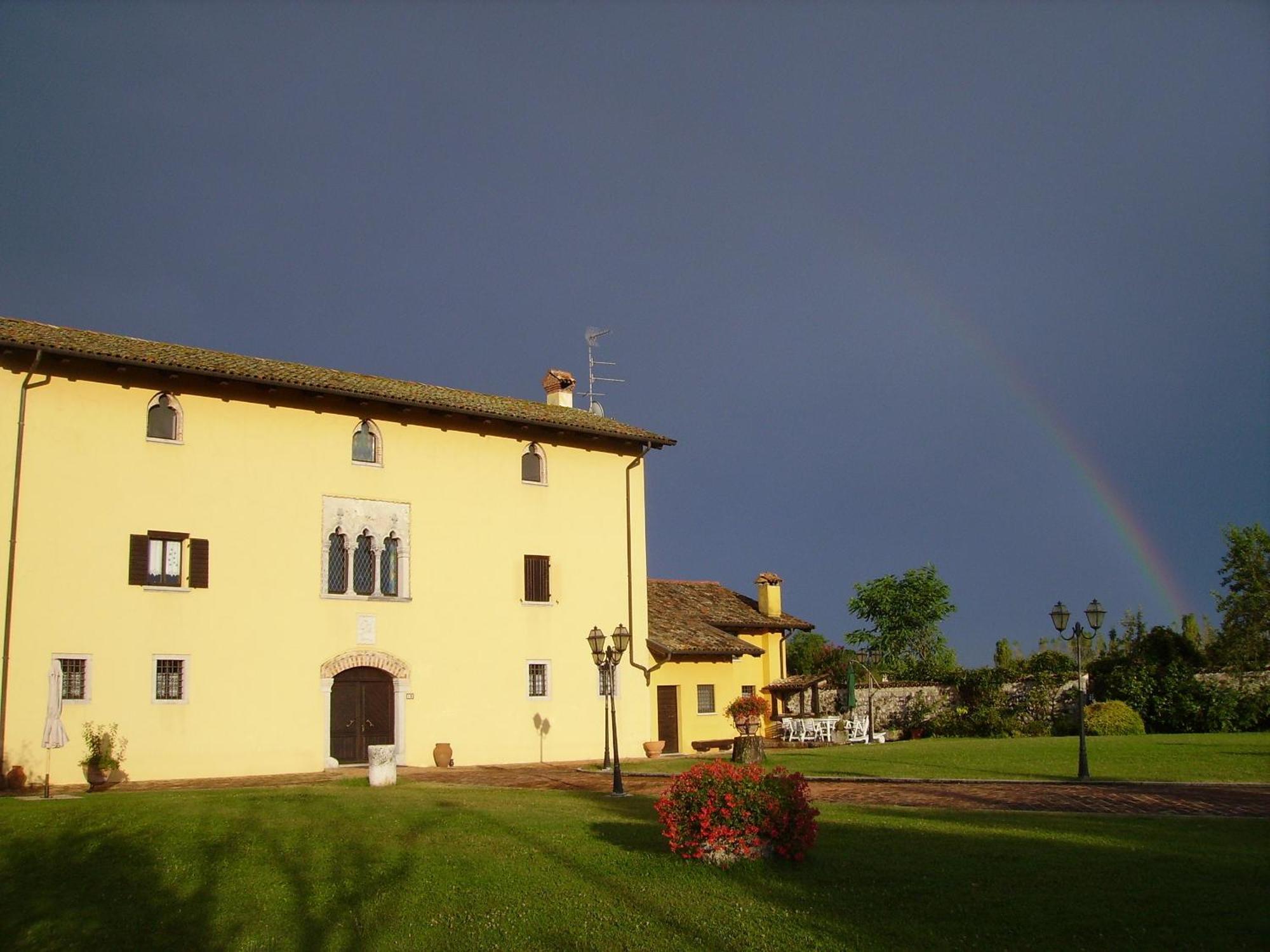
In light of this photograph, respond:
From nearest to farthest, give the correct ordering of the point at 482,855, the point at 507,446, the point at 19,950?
the point at 19,950
the point at 482,855
the point at 507,446

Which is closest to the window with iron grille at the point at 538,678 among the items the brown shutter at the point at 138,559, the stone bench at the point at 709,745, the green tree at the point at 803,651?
the stone bench at the point at 709,745

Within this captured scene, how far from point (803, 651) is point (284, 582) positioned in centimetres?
4554

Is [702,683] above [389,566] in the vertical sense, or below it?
below

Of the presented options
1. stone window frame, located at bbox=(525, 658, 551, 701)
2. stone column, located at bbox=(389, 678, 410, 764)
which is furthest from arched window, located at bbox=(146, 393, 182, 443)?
stone window frame, located at bbox=(525, 658, 551, 701)

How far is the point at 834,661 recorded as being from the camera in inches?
1929

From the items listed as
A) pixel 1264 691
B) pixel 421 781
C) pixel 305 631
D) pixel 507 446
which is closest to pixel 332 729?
pixel 305 631

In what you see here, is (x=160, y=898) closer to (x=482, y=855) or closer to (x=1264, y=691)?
(x=482, y=855)

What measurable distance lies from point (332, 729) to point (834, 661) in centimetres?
2775

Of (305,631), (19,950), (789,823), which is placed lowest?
(19,950)

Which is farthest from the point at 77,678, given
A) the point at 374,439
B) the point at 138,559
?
the point at 374,439

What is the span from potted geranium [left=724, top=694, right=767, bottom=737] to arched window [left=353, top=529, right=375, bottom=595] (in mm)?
11887

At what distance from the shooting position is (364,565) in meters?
27.2

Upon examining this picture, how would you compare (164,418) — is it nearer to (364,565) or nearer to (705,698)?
(364,565)

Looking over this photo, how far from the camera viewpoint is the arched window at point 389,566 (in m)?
27.5
